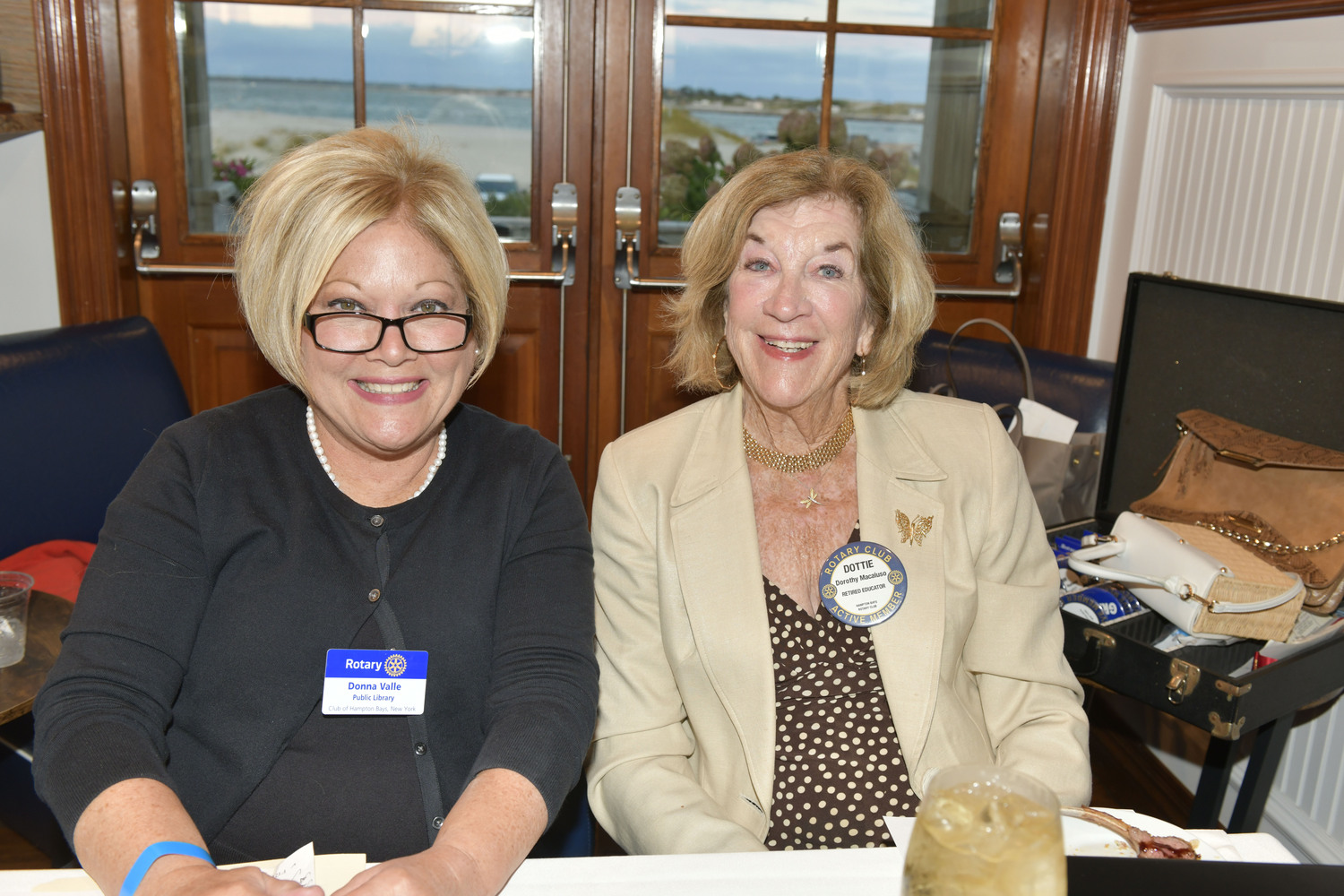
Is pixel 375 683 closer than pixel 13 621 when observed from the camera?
Yes

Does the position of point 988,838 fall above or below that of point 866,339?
below

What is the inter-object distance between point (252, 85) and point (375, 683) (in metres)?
2.42

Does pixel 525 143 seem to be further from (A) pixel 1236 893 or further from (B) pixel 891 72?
(A) pixel 1236 893

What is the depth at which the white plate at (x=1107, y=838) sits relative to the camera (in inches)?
43.2

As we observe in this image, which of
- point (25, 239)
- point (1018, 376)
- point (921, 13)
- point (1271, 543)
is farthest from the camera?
point (921, 13)

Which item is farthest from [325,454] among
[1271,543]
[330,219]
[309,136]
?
[309,136]

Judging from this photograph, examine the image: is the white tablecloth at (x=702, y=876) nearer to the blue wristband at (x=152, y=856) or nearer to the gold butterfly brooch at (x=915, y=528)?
the blue wristband at (x=152, y=856)

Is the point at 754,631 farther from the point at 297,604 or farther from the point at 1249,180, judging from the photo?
the point at 1249,180

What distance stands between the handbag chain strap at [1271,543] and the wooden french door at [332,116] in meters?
1.98

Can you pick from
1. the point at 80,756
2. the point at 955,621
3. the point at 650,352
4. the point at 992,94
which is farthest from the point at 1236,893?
the point at 992,94

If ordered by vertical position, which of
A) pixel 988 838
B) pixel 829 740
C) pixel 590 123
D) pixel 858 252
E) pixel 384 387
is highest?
pixel 590 123

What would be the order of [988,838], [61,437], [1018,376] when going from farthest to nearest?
[1018,376] → [61,437] → [988,838]

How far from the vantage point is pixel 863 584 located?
5.15ft

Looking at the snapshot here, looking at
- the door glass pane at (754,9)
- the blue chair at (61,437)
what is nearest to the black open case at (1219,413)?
the door glass pane at (754,9)
